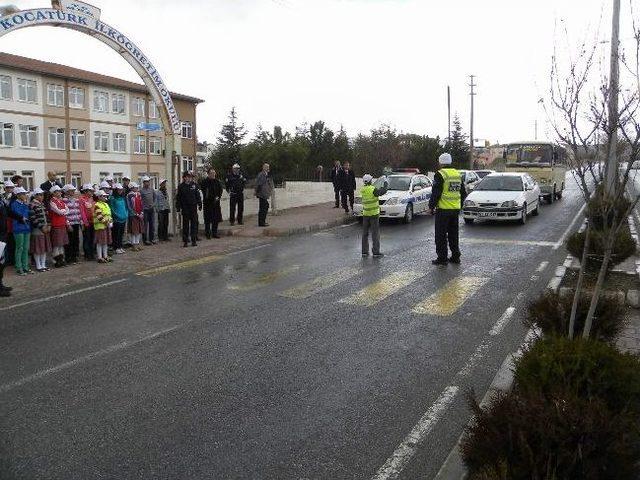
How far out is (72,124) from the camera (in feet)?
184

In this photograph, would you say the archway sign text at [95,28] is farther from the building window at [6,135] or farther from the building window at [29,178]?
the building window at [29,178]

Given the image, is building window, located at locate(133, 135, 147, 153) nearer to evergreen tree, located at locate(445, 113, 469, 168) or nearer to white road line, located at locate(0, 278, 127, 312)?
evergreen tree, located at locate(445, 113, 469, 168)

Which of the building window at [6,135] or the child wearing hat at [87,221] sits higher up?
the building window at [6,135]

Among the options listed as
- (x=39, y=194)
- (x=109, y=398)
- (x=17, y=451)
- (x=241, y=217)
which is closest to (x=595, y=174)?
(x=109, y=398)

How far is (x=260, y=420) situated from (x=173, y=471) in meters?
0.94

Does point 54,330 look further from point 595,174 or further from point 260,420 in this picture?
point 595,174

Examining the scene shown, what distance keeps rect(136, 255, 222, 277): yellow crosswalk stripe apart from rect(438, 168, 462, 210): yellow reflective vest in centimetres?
505

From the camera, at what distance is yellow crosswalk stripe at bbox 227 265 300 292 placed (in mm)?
9884

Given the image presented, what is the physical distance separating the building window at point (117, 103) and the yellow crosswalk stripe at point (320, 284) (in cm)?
5598

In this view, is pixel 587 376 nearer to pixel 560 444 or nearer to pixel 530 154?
pixel 560 444

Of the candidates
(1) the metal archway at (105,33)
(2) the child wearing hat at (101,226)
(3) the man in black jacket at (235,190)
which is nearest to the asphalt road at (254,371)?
(2) the child wearing hat at (101,226)

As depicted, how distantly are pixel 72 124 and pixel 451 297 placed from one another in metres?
54.8

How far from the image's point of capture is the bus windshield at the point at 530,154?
28.4 metres

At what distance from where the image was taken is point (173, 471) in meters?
3.95
